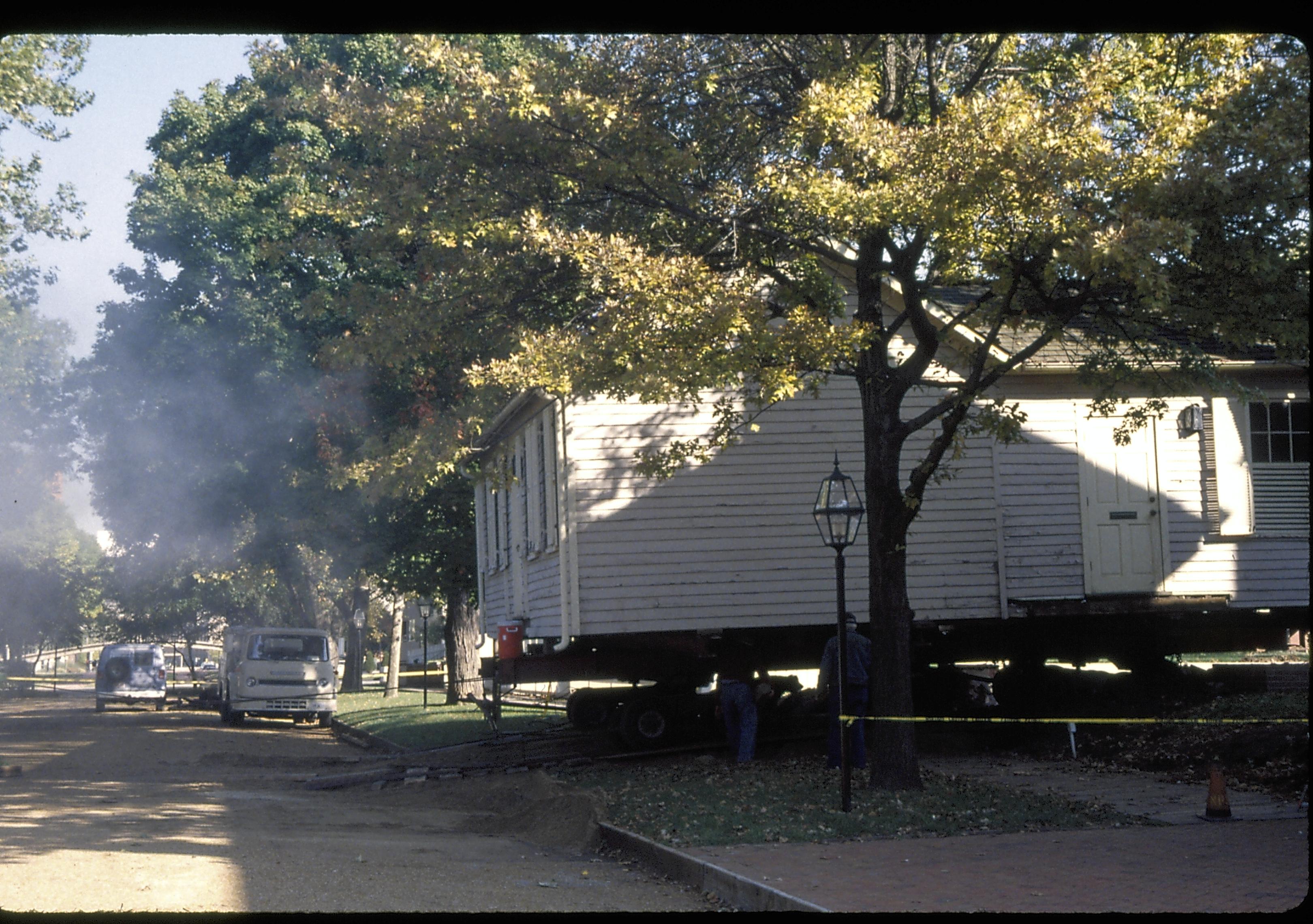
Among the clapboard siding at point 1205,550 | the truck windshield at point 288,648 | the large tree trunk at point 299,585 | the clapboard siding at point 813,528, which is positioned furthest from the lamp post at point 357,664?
the clapboard siding at point 1205,550

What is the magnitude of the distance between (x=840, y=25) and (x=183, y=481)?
2462cm

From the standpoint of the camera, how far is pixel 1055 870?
798 centimetres

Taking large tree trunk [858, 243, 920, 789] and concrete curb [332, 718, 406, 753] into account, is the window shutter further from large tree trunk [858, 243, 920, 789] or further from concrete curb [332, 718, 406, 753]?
concrete curb [332, 718, 406, 753]

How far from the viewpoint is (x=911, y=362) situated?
38.5 ft

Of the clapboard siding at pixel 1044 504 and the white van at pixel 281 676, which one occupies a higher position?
the clapboard siding at pixel 1044 504

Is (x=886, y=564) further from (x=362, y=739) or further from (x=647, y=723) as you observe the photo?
(x=362, y=739)

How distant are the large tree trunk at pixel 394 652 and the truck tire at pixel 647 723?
800 inches

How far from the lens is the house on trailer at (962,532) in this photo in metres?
15.3

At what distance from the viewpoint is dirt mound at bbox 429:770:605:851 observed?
35.9ft

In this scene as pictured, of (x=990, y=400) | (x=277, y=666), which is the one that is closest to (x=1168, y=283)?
(x=990, y=400)

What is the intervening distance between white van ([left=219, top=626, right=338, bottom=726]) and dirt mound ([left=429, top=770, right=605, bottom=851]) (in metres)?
13.5

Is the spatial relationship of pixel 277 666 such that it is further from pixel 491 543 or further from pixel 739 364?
pixel 739 364

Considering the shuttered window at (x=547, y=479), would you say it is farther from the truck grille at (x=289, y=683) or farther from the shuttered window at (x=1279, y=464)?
the truck grille at (x=289, y=683)

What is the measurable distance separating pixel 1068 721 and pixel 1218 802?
156 inches
